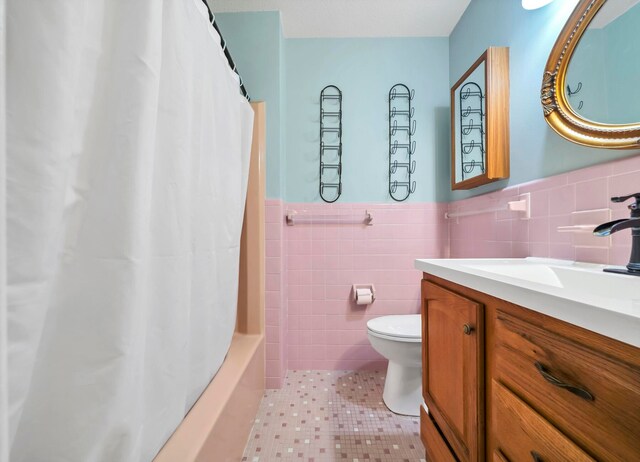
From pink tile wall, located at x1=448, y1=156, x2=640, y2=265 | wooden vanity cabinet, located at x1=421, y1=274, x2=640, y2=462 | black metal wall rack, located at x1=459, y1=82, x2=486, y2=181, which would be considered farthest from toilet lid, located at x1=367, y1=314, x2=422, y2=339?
black metal wall rack, located at x1=459, y1=82, x2=486, y2=181

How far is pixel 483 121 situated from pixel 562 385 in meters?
1.38

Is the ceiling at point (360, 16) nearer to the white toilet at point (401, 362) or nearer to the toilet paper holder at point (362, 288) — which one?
the toilet paper holder at point (362, 288)

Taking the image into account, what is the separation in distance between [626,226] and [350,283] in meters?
1.40

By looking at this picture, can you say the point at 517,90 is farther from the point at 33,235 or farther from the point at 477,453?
the point at 33,235

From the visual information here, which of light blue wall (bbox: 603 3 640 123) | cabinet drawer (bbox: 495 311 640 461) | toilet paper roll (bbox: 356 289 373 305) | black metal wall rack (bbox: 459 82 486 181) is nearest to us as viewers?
cabinet drawer (bbox: 495 311 640 461)

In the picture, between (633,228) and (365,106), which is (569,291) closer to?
(633,228)

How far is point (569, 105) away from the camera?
3.25 feet

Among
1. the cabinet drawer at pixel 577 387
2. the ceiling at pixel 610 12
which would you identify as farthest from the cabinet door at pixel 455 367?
the ceiling at pixel 610 12

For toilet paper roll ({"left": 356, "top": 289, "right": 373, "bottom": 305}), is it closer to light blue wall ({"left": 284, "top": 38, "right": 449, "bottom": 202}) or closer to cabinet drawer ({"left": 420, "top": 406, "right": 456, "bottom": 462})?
light blue wall ({"left": 284, "top": 38, "right": 449, "bottom": 202})

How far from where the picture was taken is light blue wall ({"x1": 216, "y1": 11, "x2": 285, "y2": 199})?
174 cm

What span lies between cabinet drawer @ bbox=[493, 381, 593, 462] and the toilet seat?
28.5 inches

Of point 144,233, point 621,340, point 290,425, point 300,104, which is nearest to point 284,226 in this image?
point 300,104

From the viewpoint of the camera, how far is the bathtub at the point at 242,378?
77 cm

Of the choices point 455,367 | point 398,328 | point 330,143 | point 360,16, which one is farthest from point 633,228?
point 360,16
